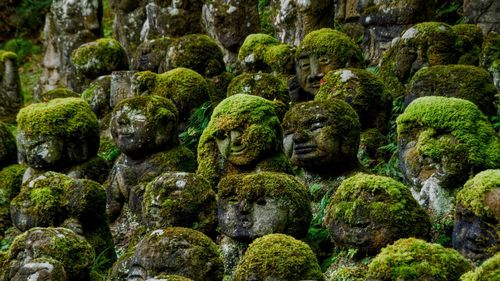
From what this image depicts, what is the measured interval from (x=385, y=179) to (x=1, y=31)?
68.0 feet

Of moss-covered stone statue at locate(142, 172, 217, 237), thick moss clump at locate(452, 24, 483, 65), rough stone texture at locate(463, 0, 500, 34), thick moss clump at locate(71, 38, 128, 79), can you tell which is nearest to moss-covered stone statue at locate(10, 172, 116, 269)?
moss-covered stone statue at locate(142, 172, 217, 237)

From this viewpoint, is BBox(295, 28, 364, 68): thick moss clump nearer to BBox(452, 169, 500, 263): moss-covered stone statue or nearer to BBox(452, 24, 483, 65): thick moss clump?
BBox(452, 24, 483, 65): thick moss clump

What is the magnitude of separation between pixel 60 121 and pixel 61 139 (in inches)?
9.0

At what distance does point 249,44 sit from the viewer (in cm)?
1404

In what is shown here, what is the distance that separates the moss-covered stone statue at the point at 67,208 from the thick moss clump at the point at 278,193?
2.05 metres

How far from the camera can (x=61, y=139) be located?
12070 millimetres

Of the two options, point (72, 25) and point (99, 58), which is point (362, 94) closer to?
point (99, 58)

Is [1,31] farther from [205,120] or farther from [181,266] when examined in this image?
[181,266]

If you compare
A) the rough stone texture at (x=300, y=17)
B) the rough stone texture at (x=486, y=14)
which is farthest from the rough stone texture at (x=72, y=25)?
the rough stone texture at (x=486, y=14)

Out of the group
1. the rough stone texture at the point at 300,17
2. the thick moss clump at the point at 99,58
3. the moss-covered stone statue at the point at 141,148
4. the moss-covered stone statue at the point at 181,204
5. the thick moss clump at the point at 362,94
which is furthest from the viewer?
the thick moss clump at the point at 99,58

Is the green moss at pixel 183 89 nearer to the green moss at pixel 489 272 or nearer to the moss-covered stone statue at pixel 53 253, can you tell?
the moss-covered stone statue at pixel 53 253

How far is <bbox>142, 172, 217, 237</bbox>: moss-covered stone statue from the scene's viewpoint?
9.49m

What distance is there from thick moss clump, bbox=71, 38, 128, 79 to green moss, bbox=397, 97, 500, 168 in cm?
813

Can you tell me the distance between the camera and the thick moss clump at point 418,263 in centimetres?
648
